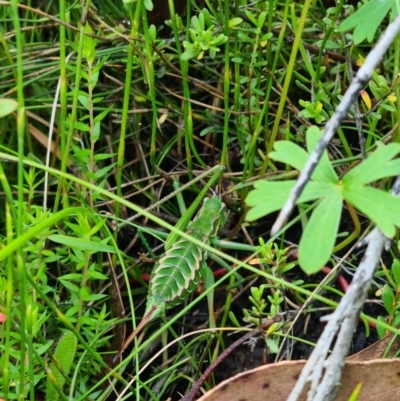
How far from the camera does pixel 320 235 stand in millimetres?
485

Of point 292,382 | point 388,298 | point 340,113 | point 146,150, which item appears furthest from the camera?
point 146,150

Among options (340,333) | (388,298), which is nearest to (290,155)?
(340,333)

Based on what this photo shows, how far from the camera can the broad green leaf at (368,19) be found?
746 millimetres

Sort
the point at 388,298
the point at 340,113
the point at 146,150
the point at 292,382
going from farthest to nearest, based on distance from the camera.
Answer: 1. the point at 146,150
2. the point at 388,298
3. the point at 292,382
4. the point at 340,113

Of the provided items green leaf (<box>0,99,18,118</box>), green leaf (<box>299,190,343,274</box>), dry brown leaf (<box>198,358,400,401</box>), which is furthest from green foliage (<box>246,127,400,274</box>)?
green leaf (<box>0,99,18,118</box>)

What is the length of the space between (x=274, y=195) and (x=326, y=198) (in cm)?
5

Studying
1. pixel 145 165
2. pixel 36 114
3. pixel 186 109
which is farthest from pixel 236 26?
pixel 36 114

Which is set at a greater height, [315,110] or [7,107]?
[7,107]

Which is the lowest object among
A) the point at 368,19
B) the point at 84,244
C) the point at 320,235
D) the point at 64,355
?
the point at 64,355

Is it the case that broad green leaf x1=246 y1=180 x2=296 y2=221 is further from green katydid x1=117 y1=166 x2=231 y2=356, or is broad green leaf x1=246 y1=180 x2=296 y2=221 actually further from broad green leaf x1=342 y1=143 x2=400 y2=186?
green katydid x1=117 y1=166 x2=231 y2=356

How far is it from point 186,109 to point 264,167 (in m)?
0.16

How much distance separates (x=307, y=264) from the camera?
47 centimetres

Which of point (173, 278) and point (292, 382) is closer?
point (292, 382)

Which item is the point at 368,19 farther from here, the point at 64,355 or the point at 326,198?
the point at 64,355
